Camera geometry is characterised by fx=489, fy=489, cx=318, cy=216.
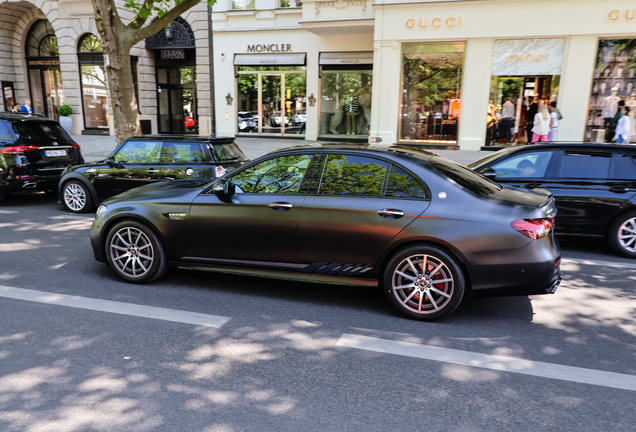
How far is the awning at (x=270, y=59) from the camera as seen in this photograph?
20.8m

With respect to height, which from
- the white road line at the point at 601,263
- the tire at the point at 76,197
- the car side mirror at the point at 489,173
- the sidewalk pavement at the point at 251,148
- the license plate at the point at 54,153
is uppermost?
the car side mirror at the point at 489,173

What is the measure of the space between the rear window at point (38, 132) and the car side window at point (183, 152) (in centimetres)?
322

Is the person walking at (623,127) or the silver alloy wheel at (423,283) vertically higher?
the person walking at (623,127)

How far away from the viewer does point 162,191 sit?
5.43m

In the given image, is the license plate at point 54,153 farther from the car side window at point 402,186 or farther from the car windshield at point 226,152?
the car side window at point 402,186

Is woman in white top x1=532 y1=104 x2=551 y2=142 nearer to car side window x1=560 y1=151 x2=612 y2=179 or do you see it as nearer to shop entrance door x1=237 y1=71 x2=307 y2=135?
car side window x1=560 y1=151 x2=612 y2=179

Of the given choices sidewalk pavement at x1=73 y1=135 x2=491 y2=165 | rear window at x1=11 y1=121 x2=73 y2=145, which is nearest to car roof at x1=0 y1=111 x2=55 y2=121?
rear window at x1=11 y1=121 x2=73 y2=145

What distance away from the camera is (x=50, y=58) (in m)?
26.9

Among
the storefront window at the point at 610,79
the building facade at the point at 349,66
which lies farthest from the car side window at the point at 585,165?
the storefront window at the point at 610,79

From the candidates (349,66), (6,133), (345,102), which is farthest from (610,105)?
(6,133)

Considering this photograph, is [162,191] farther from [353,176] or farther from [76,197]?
[76,197]

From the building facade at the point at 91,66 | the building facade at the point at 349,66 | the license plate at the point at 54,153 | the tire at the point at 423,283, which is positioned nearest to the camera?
the tire at the point at 423,283

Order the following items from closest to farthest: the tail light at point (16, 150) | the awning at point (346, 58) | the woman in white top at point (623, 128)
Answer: the tail light at point (16, 150) < the woman in white top at point (623, 128) < the awning at point (346, 58)

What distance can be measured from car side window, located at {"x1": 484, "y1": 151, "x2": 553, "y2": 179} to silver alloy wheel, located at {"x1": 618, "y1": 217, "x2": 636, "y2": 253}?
49.0 inches
